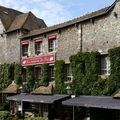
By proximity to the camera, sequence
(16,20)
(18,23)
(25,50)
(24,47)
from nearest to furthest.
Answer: (25,50) < (24,47) < (18,23) < (16,20)

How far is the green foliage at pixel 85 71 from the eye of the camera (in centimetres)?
2738

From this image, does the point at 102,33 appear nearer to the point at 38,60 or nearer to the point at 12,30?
the point at 38,60

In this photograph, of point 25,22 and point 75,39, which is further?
point 25,22

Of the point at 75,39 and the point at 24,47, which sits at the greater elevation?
the point at 75,39

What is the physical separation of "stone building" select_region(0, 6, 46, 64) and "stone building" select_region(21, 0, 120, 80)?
4.81 feet

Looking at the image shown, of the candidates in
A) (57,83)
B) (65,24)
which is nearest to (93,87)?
(57,83)

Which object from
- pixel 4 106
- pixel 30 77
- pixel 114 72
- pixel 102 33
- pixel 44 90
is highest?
pixel 102 33

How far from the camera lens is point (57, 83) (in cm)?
3116

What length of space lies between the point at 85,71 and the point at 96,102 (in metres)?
4.85

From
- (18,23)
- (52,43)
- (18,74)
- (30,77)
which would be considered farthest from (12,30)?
(52,43)

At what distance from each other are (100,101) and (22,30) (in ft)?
54.9

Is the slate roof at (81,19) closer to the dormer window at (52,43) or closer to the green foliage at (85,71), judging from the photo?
the dormer window at (52,43)

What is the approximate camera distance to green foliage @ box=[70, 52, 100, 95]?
2738cm

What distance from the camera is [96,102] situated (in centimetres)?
2408
